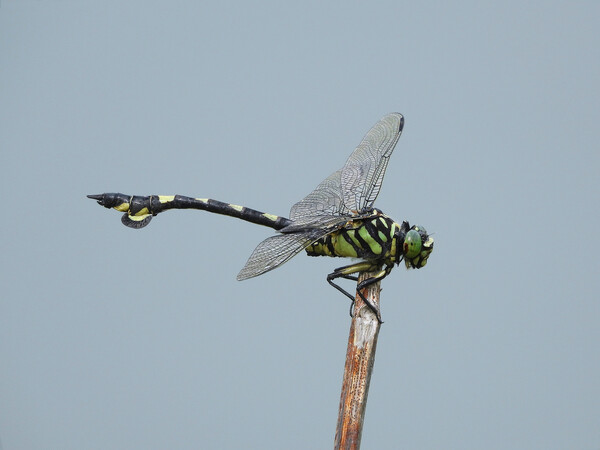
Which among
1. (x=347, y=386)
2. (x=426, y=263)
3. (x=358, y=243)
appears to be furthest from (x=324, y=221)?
(x=347, y=386)

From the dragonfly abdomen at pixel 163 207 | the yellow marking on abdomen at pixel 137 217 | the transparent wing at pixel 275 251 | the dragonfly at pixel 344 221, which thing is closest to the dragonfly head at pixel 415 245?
the dragonfly at pixel 344 221

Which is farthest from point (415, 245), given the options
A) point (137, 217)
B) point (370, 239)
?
point (137, 217)

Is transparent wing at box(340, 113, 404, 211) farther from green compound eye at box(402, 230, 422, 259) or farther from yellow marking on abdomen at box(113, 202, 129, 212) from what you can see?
yellow marking on abdomen at box(113, 202, 129, 212)

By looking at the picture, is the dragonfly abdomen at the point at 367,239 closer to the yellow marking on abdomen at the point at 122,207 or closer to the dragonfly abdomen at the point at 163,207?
the dragonfly abdomen at the point at 163,207

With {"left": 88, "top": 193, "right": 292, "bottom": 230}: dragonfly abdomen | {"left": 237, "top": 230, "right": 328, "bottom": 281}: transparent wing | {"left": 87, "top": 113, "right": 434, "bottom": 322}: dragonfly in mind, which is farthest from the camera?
{"left": 88, "top": 193, "right": 292, "bottom": 230}: dragonfly abdomen

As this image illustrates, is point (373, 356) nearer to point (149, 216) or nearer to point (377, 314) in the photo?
point (377, 314)

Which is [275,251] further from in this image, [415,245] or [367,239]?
[415,245]

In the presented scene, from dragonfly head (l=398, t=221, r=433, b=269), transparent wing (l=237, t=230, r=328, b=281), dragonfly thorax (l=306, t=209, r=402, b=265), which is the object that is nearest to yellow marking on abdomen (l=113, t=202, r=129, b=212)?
transparent wing (l=237, t=230, r=328, b=281)
